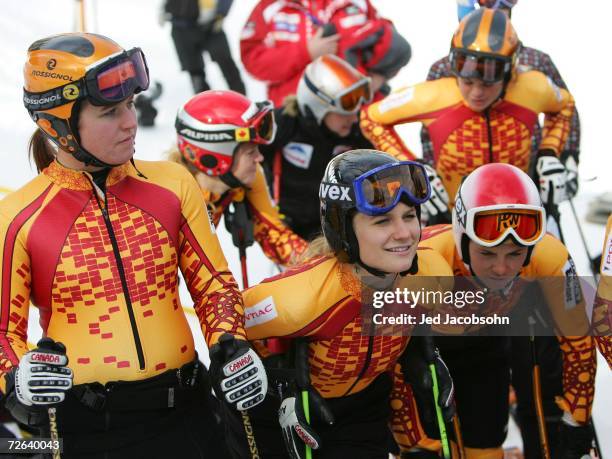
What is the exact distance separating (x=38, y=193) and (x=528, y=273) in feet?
6.76

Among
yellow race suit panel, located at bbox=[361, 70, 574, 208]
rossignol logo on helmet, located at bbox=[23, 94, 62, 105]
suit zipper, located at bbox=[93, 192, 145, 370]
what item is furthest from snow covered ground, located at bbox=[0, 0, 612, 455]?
rossignol logo on helmet, located at bbox=[23, 94, 62, 105]

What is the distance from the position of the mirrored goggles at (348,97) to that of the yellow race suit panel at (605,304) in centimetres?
222

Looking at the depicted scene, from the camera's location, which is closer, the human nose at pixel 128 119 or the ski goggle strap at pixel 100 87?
the ski goggle strap at pixel 100 87

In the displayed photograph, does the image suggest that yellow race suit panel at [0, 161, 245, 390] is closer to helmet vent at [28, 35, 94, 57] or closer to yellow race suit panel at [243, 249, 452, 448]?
yellow race suit panel at [243, 249, 452, 448]

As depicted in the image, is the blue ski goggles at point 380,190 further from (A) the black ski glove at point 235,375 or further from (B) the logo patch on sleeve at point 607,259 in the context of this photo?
(B) the logo patch on sleeve at point 607,259

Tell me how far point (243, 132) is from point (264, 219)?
51cm

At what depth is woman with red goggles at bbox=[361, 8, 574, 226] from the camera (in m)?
4.60

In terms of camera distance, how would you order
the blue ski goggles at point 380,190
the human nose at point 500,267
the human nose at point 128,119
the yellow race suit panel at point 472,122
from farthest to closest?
the yellow race suit panel at point 472,122 < the human nose at point 500,267 < the blue ski goggles at point 380,190 < the human nose at point 128,119

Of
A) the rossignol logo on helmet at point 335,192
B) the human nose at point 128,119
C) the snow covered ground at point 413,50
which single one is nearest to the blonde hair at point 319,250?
the rossignol logo on helmet at point 335,192

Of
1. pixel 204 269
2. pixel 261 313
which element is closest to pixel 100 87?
pixel 204 269

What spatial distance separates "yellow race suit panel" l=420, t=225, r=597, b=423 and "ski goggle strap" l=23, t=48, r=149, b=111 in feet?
5.02

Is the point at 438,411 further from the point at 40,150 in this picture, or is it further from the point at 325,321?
the point at 40,150

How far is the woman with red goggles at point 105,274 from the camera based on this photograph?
8.89ft

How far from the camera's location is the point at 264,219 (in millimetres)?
4602
